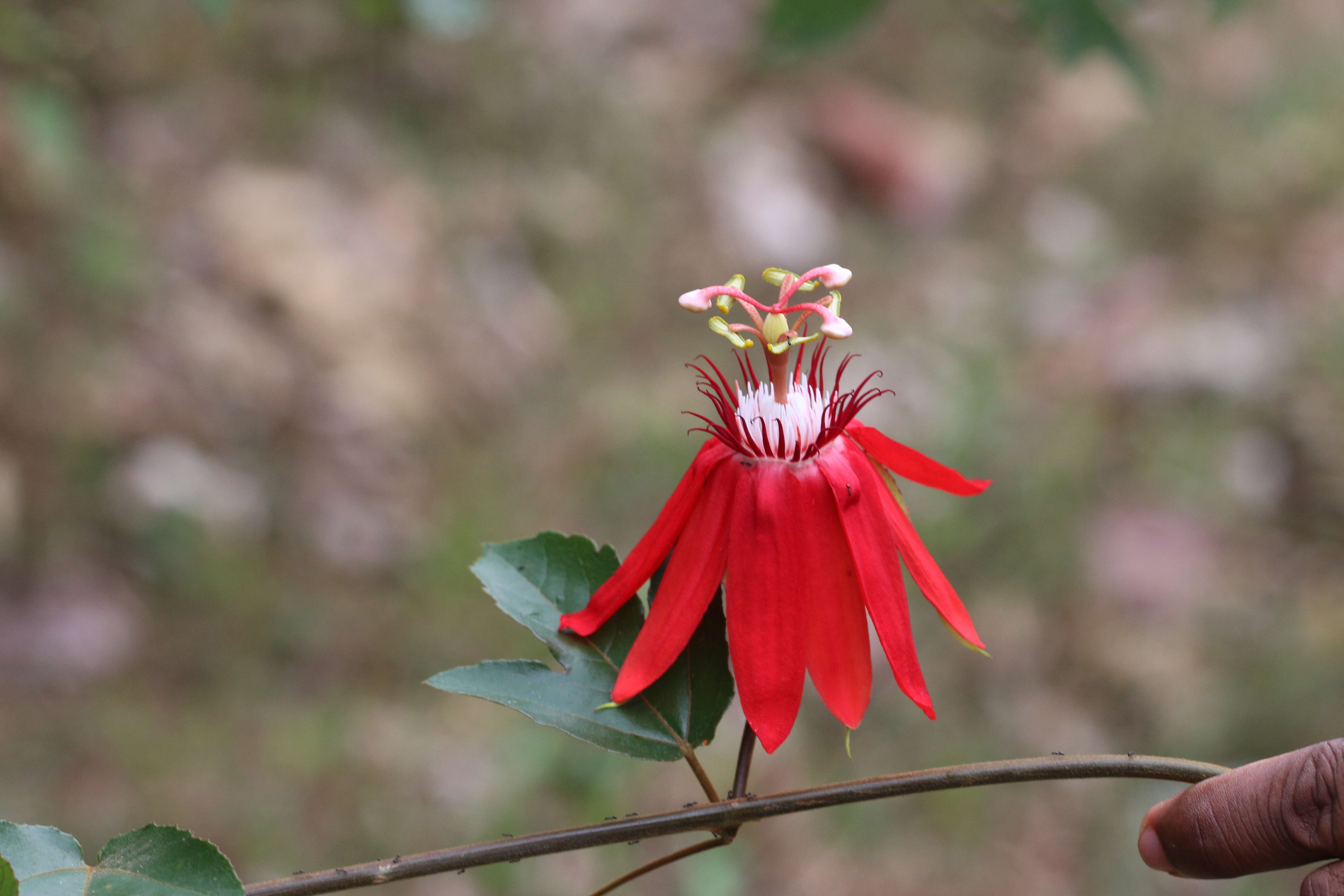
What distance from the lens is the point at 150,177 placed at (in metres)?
3.59

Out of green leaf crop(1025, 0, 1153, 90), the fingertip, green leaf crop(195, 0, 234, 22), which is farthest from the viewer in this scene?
green leaf crop(1025, 0, 1153, 90)

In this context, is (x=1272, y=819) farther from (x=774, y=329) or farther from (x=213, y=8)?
(x=213, y=8)

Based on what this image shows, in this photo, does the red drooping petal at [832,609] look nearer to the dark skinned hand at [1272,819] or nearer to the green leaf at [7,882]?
the dark skinned hand at [1272,819]

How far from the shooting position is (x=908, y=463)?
36.5 inches

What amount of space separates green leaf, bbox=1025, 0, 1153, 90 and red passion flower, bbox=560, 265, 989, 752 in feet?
2.89

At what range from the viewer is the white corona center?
0.89 m

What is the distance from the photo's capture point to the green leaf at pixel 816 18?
1.52 meters

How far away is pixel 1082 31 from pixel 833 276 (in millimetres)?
982

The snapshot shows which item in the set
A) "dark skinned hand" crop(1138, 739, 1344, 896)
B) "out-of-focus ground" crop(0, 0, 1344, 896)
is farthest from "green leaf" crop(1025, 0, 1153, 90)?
"dark skinned hand" crop(1138, 739, 1344, 896)

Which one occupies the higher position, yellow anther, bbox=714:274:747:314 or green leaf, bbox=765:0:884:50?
green leaf, bbox=765:0:884:50

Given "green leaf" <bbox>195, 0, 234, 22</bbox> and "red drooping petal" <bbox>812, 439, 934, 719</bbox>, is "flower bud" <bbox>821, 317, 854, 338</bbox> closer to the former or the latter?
"red drooping petal" <bbox>812, 439, 934, 719</bbox>

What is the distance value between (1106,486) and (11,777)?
10.9 feet

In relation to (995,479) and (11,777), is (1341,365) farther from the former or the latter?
(11,777)

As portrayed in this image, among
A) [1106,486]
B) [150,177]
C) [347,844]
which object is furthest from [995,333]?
[150,177]
